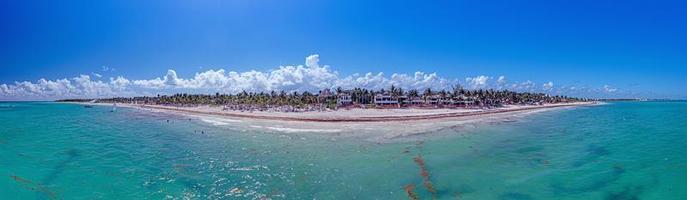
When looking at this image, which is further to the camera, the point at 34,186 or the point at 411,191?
the point at 34,186

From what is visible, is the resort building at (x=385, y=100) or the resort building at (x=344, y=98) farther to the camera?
the resort building at (x=344, y=98)

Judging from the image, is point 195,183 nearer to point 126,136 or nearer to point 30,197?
point 30,197

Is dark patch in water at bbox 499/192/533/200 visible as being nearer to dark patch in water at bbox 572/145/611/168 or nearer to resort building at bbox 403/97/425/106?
dark patch in water at bbox 572/145/611/168

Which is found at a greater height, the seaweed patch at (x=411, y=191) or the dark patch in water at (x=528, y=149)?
the dark patch in water at (x=528, y=149)

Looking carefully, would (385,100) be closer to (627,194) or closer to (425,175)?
(425,175)

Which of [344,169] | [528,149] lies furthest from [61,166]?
[528,149]

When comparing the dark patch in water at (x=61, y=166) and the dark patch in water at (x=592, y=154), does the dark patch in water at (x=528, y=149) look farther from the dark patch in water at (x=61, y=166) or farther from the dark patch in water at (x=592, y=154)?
the dark patch in water at (x=61, y=166)

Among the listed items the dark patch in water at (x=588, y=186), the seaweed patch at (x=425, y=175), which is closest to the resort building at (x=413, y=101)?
the seaweed patch at (x=425, y=175)
